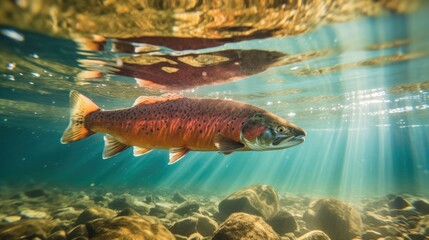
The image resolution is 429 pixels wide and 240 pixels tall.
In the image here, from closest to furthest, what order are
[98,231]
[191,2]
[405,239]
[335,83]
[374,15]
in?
[98,231] < [191,2] < [374,15] < [405,239] < [335,83]

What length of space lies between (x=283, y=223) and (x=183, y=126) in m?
7.84

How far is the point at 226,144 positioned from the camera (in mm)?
4066

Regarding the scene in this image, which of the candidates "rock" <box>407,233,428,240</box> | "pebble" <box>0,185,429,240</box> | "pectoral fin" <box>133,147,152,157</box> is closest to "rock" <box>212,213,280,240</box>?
"pebble" <box>0,185,429,240</box>

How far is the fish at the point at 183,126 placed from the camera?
4.13 metres

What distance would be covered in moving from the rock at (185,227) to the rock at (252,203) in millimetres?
2724

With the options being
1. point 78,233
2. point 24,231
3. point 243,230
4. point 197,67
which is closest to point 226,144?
point 243,230

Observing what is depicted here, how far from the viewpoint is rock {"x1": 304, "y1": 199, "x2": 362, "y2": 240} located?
9995mm

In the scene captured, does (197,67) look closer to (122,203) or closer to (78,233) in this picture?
(78,233)

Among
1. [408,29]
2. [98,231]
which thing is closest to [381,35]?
[408,29]

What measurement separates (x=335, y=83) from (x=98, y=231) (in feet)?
52.5

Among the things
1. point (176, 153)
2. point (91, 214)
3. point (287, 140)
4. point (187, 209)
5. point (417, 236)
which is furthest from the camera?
point (187, 209)

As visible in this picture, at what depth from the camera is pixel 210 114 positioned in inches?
185

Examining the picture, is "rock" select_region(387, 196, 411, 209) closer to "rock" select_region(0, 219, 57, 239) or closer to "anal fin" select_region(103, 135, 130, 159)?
"anal fin" select_region(103, 135, 130, 159)

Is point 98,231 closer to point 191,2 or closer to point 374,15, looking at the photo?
point 191,2
